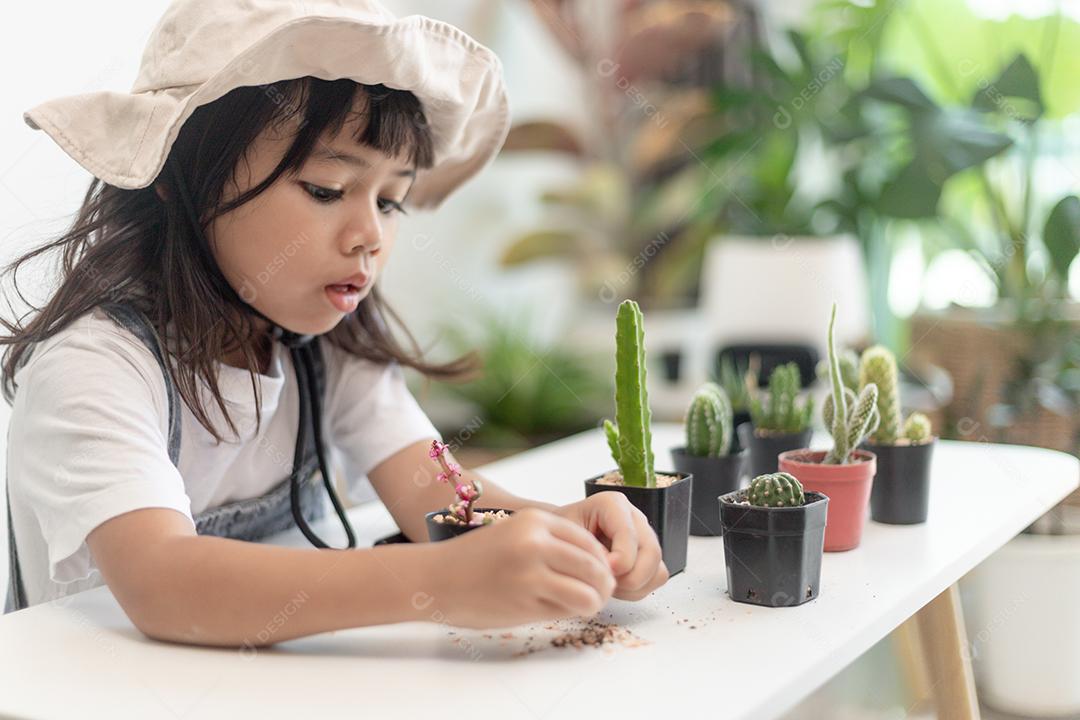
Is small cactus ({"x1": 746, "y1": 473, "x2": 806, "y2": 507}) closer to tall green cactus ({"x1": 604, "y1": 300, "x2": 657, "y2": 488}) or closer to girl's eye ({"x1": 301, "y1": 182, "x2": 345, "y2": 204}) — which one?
tall green cactus ({"x1": 604, "y1": 300, "x2": 657, "y2": 488})

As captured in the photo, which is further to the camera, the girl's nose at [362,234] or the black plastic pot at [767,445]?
the black plastic pot at [767,445]

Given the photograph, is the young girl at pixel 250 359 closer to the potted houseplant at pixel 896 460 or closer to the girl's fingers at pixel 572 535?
the girl's fingers at pixel 572 535

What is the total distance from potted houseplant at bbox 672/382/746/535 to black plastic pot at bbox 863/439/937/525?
5.6 inches

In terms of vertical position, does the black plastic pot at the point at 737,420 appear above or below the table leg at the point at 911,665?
above

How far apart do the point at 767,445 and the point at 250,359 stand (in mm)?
568

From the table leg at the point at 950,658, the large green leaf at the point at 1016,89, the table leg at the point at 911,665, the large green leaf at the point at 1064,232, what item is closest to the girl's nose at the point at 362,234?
the table leg at the point at 950,658

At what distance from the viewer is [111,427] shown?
3.02ft

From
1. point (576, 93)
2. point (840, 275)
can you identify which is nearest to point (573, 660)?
point (840, 275)

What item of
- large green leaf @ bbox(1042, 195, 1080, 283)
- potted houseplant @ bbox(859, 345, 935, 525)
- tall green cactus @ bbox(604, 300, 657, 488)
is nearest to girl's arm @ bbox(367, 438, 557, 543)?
tall green cactus @ bbox(604, 300, 657, 488)

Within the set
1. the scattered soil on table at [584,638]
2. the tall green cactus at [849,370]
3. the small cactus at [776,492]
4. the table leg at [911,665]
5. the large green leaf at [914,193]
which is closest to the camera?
the scattered soil on table at [584,638]

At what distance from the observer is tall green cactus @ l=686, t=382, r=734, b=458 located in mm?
1138

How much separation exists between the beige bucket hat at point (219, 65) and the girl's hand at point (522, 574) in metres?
0.44

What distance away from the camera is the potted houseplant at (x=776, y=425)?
4.06 feet

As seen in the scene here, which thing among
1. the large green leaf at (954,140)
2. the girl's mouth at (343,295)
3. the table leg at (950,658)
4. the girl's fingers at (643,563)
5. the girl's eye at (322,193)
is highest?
the large green leaf at (954,140)
